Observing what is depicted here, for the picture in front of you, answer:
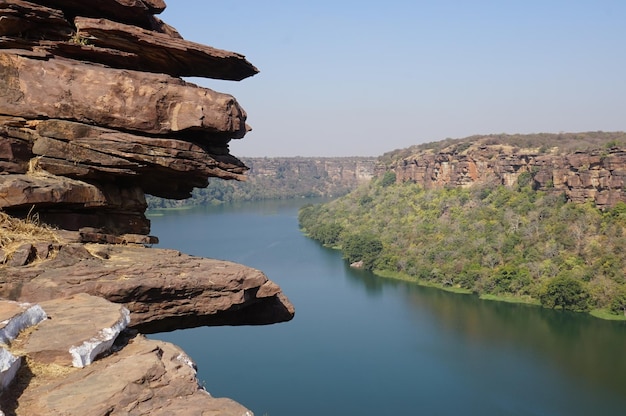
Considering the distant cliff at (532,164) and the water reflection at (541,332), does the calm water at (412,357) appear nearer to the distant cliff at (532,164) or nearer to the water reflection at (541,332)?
the water reflection at (541,332)

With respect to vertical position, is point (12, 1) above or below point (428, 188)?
above

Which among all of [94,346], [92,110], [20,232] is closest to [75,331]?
[94,346]

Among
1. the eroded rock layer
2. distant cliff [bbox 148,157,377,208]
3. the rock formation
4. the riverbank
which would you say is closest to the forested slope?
the riverbank

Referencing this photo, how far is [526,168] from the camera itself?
67.9 meters

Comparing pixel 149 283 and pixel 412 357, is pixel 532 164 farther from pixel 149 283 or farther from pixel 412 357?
pixel 149 283

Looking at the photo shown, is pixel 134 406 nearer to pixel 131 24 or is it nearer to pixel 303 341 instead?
pixel 131 24

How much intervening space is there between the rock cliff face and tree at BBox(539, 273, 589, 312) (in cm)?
1210

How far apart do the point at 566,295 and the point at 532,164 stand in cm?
2716

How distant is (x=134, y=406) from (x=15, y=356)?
1020 millimetres

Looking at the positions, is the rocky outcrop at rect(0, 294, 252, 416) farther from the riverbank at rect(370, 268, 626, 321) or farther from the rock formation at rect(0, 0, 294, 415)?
the riverbank at rect(370, 268, 626, 321)

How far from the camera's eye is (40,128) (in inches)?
293

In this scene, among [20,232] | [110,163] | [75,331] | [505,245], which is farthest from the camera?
[505,245]

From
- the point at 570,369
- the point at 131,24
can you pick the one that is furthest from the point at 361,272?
the point at 131,24

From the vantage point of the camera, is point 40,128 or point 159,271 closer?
point 159,271
